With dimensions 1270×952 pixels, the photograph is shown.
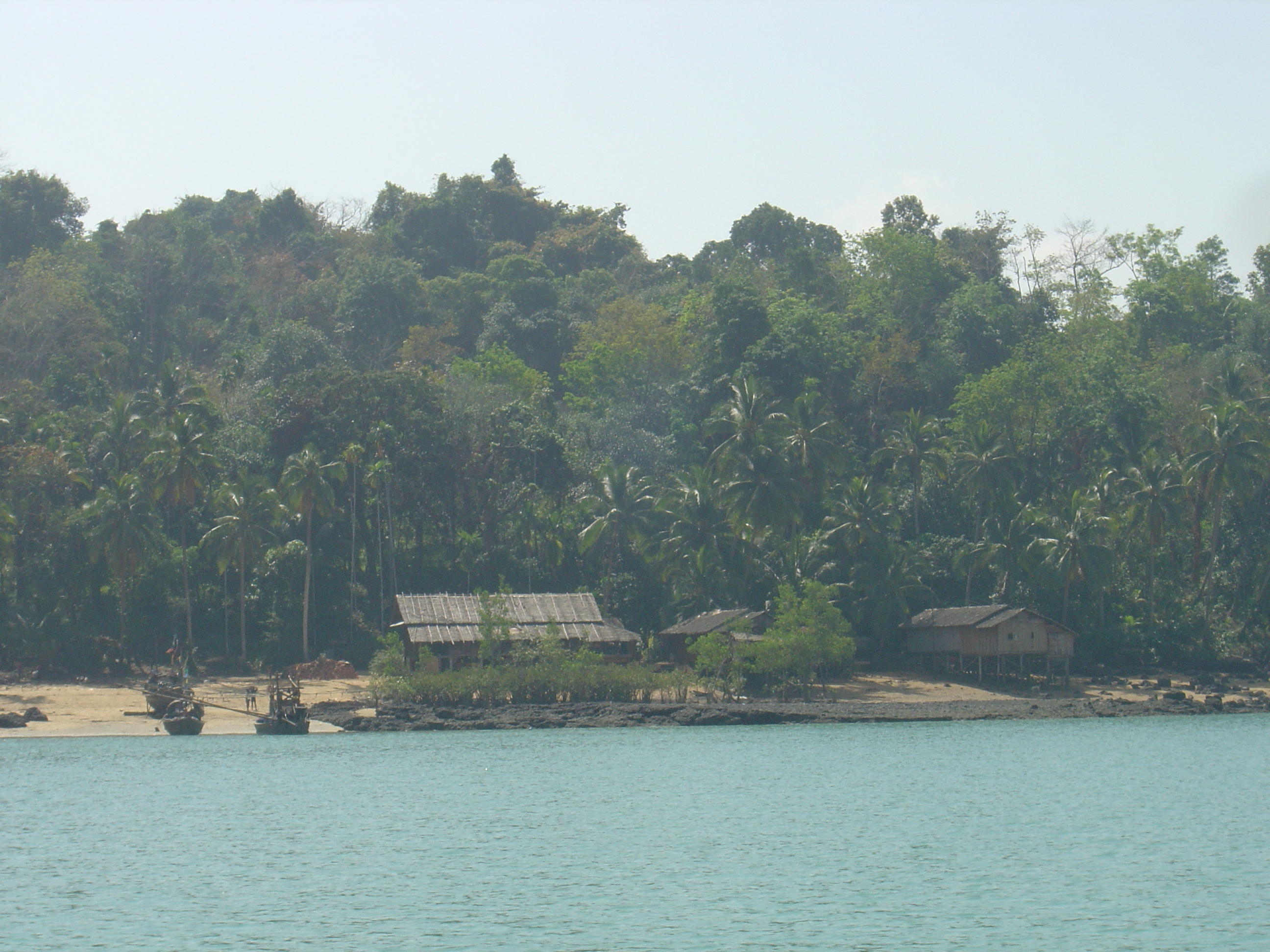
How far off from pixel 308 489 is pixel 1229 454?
43.4m

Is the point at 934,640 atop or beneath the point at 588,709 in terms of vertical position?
atop

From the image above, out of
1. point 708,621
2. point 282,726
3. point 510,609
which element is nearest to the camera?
point 282,726

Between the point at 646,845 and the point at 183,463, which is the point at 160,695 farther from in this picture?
the point at 646,845

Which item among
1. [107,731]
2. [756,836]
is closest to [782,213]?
[107,731]

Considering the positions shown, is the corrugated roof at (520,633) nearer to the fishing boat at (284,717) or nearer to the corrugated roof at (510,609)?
the corrugated roof at (510,609)

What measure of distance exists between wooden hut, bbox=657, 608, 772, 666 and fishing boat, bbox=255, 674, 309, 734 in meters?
16.9

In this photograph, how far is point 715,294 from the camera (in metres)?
77.7

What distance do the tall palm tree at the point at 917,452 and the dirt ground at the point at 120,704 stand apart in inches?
1192

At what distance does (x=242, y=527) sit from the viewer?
60094 mm

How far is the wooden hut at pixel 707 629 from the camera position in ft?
194

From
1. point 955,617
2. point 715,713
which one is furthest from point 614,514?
point 955,617

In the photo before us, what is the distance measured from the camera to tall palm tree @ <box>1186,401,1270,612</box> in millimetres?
60594

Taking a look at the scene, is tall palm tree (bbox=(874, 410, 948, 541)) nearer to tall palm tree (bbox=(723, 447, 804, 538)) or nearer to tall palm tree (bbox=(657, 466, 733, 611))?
tall palm tree (bbox=(723, 447, 804, 538))

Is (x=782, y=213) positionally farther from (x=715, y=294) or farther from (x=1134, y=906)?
(x=1134, y=906)
